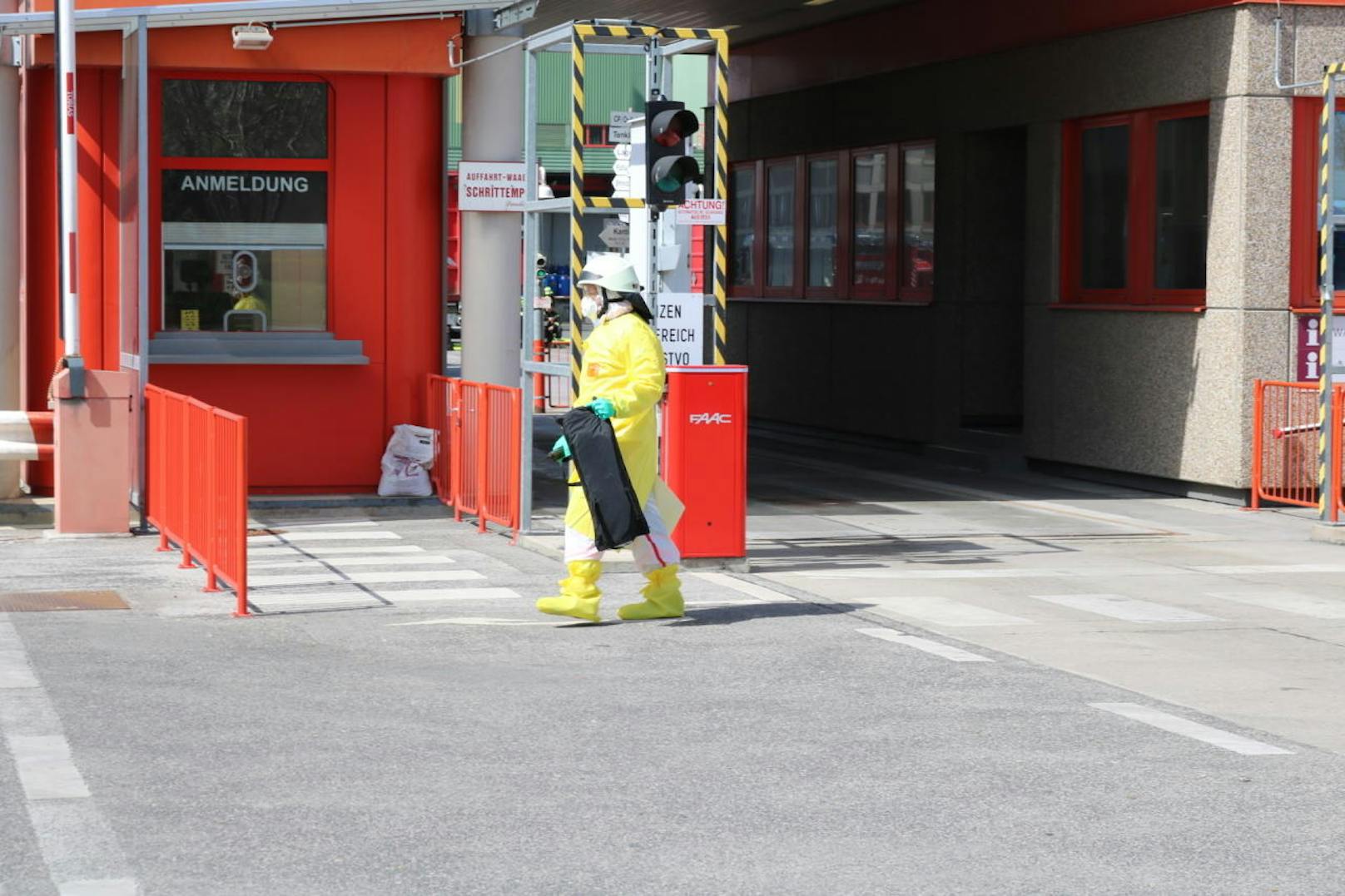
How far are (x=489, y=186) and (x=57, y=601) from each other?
644 centimetres

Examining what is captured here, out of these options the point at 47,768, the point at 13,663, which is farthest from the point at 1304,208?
the point at 47,768

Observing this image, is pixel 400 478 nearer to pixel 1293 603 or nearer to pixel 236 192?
pixel 236 192

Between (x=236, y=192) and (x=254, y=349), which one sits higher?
(x=236, y=192)

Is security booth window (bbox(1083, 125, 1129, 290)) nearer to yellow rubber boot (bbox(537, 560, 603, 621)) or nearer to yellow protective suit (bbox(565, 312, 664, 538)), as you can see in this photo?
yellow protective suit (bbox(565, 312, 664, 538))

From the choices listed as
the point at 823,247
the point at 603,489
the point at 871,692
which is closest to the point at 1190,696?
the point at 871,692

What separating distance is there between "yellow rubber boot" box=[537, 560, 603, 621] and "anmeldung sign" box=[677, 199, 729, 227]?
3091mm

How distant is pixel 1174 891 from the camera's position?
618 cm

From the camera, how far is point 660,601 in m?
11.4

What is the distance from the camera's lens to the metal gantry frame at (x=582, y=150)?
529 inches

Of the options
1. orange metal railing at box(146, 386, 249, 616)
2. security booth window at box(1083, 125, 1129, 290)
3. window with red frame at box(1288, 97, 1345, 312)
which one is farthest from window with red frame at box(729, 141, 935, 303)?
orange metal railing at box(146, 386, 249, 616)

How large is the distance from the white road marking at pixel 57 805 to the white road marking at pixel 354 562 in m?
4.25

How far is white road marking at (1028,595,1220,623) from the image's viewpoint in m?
11.7

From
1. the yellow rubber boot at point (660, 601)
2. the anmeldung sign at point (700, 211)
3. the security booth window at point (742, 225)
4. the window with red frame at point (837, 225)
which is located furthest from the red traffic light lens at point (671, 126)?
the security booth window at point (742, 225)

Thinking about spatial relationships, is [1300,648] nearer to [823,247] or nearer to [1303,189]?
[1303,189]
